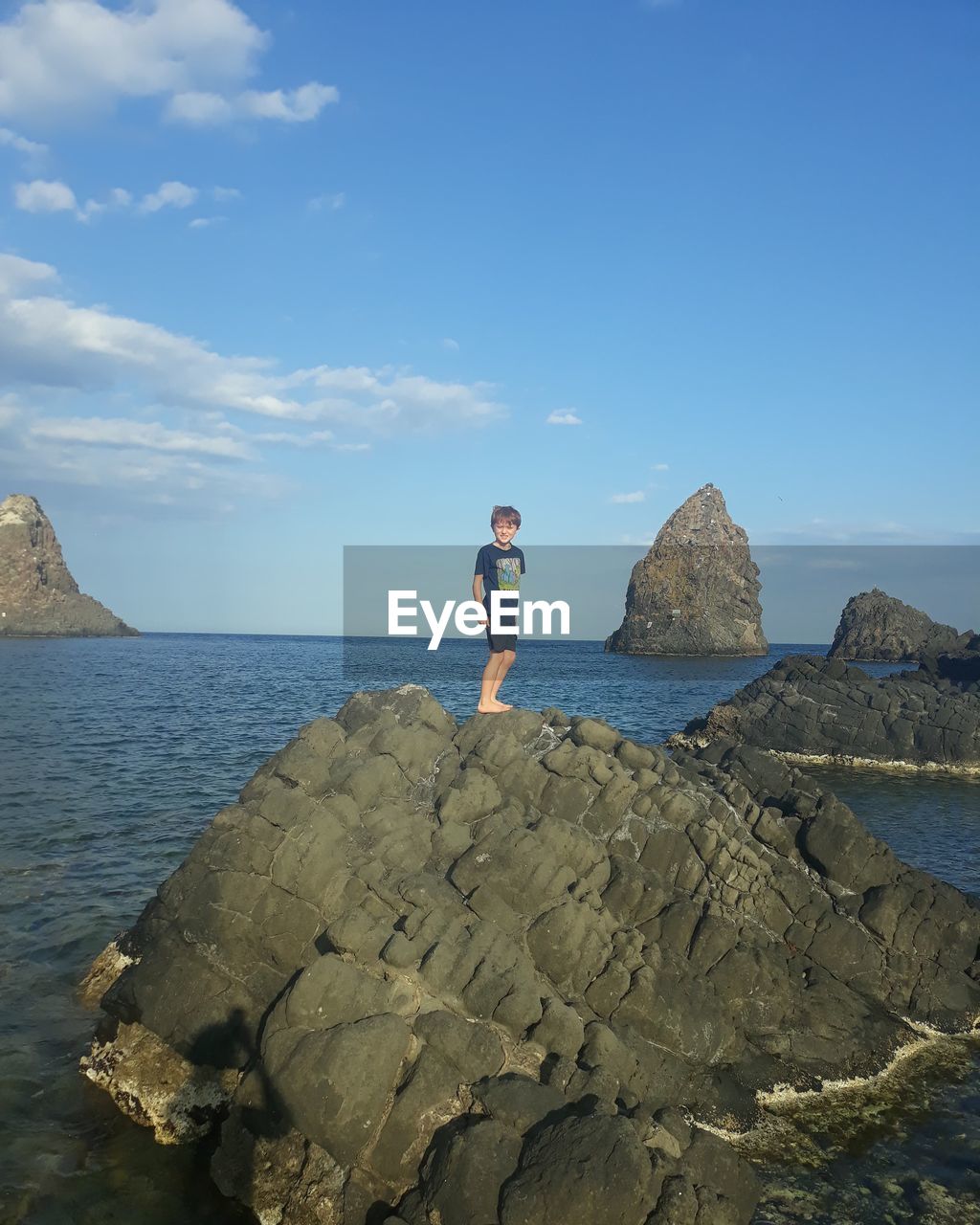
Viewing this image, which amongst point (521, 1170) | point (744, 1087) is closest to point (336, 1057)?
point (521, 1170)

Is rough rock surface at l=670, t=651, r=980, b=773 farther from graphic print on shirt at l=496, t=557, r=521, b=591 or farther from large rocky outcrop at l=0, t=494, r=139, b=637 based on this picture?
large rocky outcrop at l=0, t=494, r=139, b=637

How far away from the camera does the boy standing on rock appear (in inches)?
555

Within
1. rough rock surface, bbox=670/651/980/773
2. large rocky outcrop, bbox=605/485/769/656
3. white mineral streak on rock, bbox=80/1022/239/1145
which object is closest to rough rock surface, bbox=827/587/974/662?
large rocky outcrop, bbox=605/485/769/656

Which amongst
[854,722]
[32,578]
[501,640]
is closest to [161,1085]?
[501,640]

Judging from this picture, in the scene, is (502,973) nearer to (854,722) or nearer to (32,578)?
(854,722)

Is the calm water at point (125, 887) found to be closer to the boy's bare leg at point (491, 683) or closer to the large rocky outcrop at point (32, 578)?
the boy's bare leg at point (491, 683)

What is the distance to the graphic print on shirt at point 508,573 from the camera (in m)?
14.1

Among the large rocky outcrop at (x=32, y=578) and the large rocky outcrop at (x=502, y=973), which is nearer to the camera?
the large rocky outcrop at (x=502, y=973)

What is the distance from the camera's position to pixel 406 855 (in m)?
11.5

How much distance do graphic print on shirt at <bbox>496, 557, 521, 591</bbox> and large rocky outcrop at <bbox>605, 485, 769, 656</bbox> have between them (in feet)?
385

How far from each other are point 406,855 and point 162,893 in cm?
340

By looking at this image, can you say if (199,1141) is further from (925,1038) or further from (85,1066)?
(925,1038)

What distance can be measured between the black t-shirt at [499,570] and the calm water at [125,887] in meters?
8.80

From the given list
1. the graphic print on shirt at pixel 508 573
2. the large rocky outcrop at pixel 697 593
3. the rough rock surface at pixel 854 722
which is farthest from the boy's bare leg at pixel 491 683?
the large rocky outcrop at pixel 697 593
